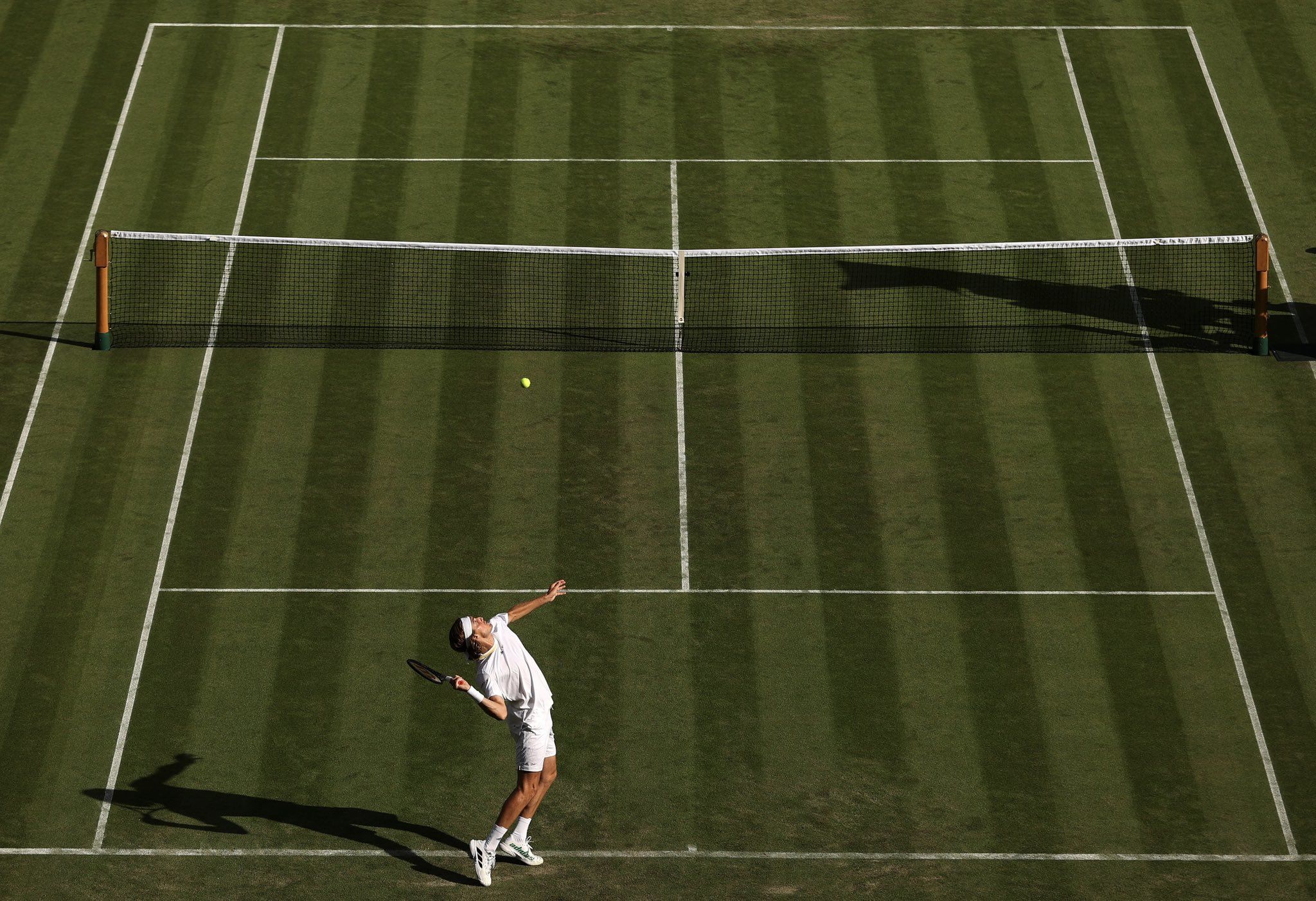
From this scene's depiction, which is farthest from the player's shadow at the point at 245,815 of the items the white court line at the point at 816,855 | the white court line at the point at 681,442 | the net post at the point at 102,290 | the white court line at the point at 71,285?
the net post at the point at 102,290

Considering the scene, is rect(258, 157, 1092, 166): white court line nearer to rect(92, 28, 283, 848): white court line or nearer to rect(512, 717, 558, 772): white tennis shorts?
rect(92, 28, 283, 848): white court line

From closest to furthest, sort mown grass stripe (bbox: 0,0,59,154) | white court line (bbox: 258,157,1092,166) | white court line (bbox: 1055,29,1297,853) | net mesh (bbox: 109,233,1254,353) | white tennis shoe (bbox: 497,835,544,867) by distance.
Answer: white tennis shoe (bbox: 497,835,544,867) < white court line (bbox: 1055,29,1297,853) < net mesh (bbox: 109,233,1254,353) < white court line (bbox: 258,157,1092,166) < mown grass stripe (bbox: 0,0,59,154)

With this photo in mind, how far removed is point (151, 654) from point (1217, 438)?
12172mm

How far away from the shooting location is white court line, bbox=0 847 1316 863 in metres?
17.2

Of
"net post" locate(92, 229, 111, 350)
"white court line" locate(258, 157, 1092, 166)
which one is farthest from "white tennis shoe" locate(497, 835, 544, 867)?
"white court line" locate(258, 157, 1092, 166)

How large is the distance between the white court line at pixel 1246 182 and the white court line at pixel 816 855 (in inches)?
331

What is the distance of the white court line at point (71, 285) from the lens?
21734 millimetres

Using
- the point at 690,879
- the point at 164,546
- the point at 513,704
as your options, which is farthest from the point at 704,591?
the point at 164,546

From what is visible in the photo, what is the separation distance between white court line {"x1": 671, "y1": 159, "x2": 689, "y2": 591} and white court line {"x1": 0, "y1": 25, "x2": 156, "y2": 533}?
24.1 feet

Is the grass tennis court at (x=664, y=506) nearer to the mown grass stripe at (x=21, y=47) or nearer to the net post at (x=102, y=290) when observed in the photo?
the mown grass stripe at (x=21, y=47)

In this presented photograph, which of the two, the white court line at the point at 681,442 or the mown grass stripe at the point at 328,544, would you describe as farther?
the white court line at the point at 681,442

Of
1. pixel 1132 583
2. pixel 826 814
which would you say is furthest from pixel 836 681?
pixel 1132 583

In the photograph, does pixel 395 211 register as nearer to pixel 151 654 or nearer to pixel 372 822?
pixel 151 654

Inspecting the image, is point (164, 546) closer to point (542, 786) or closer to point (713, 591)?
point (713, 591)
